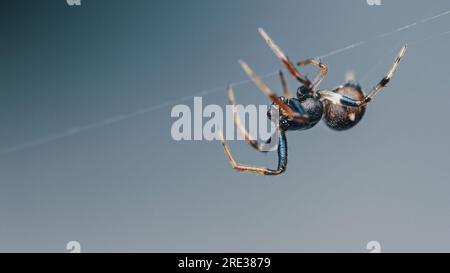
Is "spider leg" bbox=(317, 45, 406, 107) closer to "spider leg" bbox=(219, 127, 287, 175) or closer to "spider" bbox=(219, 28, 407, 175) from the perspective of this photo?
"spider" bbox=(219, 28, 407, 175)

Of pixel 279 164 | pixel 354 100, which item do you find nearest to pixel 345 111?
pixel 354 100

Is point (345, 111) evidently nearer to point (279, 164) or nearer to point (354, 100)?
point (354, 100)

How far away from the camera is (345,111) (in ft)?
31.5

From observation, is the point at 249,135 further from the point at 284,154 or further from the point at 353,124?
the point at 353,124

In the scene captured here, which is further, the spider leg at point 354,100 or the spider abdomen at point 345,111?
the spider abdomen at point 345,111

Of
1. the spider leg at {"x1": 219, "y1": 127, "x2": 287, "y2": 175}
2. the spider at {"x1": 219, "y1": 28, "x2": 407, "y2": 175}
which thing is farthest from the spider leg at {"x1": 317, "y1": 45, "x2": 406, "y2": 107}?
the spider leg at {"x1": 219, "y1": 127, "x2": 287, "y2": 175}

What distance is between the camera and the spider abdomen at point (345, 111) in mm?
9531

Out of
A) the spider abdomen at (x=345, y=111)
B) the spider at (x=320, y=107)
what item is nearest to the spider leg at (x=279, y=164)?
the spider at (x=320, y=107)

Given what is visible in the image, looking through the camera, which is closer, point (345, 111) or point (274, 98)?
point (274, 98)

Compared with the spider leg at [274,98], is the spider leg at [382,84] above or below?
above

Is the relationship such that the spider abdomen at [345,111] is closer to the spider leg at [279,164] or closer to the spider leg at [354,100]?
the spider leg at [354,100]

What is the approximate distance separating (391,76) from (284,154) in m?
2.63
